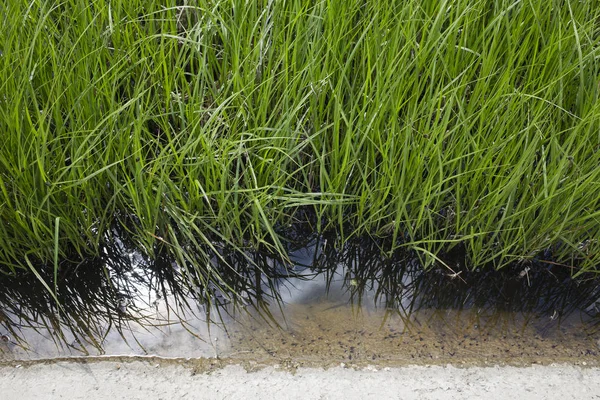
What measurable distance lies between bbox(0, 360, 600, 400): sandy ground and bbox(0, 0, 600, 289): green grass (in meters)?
0.29

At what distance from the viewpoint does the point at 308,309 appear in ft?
4.68

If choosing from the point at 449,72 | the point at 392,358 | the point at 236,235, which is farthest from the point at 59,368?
the point at 449,72

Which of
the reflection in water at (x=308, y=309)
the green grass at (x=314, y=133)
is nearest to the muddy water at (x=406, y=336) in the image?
the reflection in water at (x=308, y=309)

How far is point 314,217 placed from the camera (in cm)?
162

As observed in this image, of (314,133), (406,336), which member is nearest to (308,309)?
(406,336)

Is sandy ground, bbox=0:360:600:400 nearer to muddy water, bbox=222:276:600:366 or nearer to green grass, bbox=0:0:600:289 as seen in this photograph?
muddy water, bbox=222:276:600:366

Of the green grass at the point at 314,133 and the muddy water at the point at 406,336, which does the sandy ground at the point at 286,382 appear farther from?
the green grass at the point at 314,133

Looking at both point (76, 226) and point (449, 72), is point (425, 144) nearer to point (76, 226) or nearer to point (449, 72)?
point (449, 72)

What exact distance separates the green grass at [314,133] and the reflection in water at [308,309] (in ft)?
0.18

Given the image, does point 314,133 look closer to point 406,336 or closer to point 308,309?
point 308,309

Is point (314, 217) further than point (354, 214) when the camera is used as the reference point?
Yes

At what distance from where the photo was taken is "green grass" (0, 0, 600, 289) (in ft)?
4.42

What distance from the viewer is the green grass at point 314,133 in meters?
1.35

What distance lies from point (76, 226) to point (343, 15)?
32.2 inches
